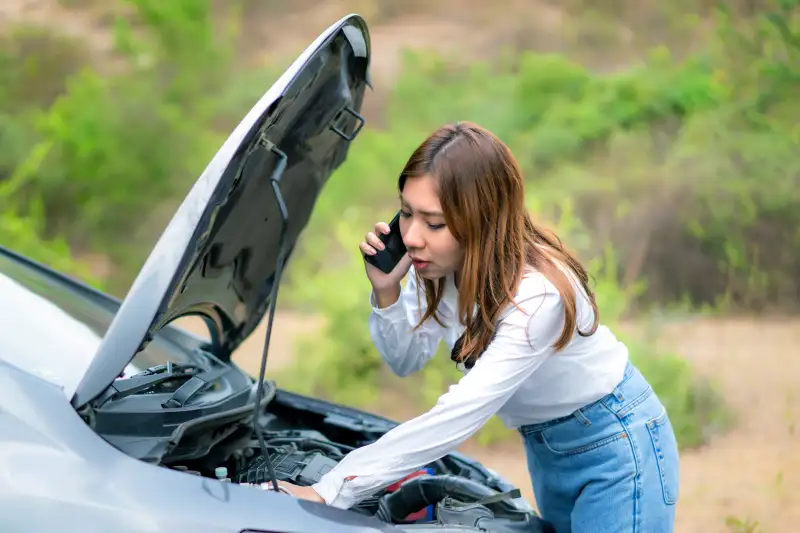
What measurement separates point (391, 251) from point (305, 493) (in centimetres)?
68

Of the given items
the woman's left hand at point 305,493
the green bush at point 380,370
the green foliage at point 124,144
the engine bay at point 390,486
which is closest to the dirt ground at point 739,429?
the green bush at point 380,370

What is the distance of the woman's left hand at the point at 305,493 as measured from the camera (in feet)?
6.02

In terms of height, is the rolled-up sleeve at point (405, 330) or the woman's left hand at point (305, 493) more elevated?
the rolled-up sleeve at point (405, 330)

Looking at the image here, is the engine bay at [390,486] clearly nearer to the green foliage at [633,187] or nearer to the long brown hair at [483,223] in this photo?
the long brown hair at [483,223]

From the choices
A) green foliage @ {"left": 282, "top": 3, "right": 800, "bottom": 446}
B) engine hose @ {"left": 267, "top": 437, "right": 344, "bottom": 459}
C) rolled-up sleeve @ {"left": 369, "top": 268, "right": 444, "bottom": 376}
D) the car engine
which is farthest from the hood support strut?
green foliage @ {"left": 282, "top": 3, "right": 800, "bottom": 446}

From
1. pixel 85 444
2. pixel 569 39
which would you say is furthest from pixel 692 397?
pixel 569 39

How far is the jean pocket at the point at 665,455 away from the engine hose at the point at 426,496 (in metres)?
0.38

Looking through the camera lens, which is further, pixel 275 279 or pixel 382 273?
pixel 382 273

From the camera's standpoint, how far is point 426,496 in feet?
7.41

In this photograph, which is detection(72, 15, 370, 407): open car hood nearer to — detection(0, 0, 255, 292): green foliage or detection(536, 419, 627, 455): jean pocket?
detection(536, 419, 627, 455): jean pocket

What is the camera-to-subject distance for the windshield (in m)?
2.16

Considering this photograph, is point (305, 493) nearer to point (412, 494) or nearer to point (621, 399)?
point (412, 494)

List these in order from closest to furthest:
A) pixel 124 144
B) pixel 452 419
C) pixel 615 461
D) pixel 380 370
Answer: pixel 452 419 → pixel 615 461 → pixel 380 370 → pixel 124 144

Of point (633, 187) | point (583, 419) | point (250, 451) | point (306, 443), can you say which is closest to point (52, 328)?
point (250, 451)
